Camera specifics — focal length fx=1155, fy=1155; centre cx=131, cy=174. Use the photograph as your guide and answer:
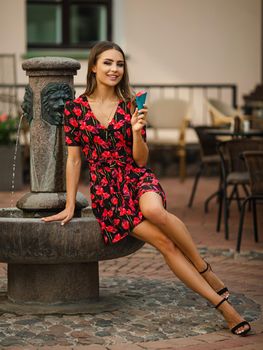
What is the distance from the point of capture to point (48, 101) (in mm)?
6859

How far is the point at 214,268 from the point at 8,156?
572cm

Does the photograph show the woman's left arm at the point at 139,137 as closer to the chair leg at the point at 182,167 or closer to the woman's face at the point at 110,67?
the woman's face at the point at 110,67

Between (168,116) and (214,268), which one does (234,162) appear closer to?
(214,268)

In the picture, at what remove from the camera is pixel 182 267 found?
634 centimetres

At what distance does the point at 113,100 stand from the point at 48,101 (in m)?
0.41

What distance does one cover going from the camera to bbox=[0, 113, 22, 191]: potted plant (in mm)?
13720

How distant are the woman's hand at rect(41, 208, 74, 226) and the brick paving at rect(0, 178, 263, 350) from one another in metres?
0.57

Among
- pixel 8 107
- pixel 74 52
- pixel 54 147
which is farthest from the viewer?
pixel 74 52

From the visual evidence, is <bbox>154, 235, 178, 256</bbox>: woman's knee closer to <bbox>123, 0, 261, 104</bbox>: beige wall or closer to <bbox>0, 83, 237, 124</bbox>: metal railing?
<bbox>0, 83, 237, 124</bbox>: metal railing

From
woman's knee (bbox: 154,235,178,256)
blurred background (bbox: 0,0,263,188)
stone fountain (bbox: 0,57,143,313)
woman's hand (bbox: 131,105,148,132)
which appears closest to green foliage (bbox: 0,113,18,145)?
blurred background (bbox: 0,0,263,188)

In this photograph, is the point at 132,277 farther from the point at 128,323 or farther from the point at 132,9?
the point at 132,9

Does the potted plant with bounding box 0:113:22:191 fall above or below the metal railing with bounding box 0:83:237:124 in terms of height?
below

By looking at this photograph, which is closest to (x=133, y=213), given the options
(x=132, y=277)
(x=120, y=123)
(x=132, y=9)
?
(x=120, y=123)

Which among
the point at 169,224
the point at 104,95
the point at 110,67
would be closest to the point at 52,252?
the point at 169,224
